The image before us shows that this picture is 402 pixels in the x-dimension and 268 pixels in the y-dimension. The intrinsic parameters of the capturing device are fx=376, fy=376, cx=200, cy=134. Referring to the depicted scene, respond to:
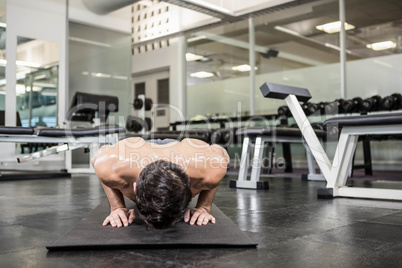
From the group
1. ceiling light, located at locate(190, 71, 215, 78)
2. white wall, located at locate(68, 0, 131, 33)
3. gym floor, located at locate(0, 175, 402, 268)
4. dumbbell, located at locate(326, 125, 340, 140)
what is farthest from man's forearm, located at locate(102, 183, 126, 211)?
ceiling light, located at locate(190, 71, 215, 78)

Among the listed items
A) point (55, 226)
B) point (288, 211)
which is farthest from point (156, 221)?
point (288, 211)

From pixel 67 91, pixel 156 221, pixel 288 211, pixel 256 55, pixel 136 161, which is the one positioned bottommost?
pixel 288 211

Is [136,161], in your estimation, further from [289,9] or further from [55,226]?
[289,9]

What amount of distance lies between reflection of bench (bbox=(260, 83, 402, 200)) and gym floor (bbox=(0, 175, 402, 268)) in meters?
0.12

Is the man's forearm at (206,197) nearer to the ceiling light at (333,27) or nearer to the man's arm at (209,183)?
the man's arm at (209,183)

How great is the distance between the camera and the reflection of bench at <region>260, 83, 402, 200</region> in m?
2.22

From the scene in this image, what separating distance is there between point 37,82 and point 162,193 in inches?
198

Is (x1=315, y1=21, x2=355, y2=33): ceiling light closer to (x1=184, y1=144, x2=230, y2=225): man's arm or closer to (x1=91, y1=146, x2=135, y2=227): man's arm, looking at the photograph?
(x1=184, y1=144, x2=230, y2=225): man's arm

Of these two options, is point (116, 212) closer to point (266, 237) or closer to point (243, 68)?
point (266, 237)

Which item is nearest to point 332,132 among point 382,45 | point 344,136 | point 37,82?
point 344,136

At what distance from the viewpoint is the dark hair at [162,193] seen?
3.44 ft

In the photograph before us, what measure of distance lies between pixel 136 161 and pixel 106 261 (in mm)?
356

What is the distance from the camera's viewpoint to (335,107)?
475cm

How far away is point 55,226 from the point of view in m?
1.48
